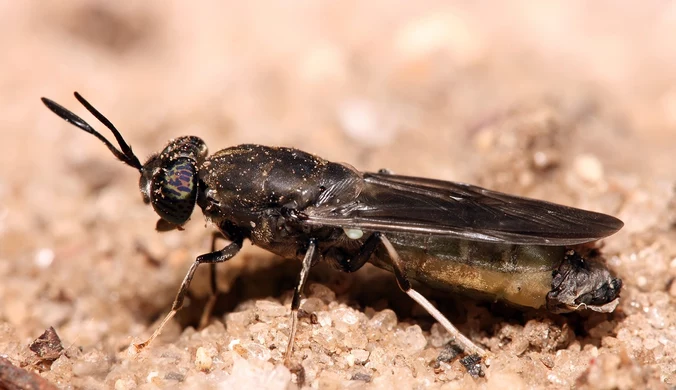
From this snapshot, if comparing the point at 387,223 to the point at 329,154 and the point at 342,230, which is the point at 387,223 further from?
the point at 329,154

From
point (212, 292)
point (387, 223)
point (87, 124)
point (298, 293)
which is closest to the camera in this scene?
point (298, 293)

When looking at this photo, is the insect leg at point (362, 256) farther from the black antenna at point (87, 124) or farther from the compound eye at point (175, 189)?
the black antenna at point (87, 124)

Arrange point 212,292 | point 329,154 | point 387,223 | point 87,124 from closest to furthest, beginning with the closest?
point 387,223
point 87,124
point 212,292
point 329,154

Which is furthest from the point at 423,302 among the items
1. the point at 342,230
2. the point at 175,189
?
the point at 175,189

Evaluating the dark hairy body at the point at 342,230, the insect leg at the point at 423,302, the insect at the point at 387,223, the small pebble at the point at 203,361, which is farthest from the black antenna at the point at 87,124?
the insect leg at the point at 423,302

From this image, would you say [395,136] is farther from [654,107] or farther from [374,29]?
[654,107]

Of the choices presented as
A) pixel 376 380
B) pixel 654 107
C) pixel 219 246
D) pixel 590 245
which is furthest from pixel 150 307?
pixel 654 107

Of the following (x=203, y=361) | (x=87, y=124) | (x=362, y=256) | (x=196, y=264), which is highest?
(x=87, y=124)
